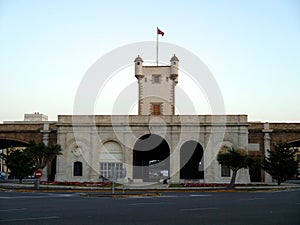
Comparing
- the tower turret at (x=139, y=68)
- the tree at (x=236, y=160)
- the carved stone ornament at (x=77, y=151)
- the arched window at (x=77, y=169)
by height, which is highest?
the tower turret at (x=139, y=68)

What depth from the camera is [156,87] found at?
5244cm

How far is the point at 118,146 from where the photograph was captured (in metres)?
46.1

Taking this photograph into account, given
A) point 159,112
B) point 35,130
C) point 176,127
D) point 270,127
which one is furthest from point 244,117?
point 35,130

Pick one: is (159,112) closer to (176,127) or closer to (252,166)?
(176,127)

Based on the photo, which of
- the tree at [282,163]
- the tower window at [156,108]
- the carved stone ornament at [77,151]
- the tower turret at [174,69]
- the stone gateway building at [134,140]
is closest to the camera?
the tree at [282,163]

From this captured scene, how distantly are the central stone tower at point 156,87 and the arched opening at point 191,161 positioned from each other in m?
5.52

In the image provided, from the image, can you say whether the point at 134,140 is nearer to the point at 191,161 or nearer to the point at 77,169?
the point at 77,169

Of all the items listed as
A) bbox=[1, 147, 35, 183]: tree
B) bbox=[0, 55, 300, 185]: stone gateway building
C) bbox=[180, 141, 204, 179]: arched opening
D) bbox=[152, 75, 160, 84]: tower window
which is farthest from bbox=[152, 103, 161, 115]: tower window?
bbox=[1, 147, 35, 183]: tree

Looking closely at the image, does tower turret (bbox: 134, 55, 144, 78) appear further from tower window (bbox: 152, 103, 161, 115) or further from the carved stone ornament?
the carved stone ornament

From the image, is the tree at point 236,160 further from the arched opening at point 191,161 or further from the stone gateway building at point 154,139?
the arched opening at point 191,161

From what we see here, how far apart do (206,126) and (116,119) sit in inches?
410

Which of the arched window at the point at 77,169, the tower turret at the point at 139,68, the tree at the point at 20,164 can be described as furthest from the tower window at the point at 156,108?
the tree at the point at 20,164

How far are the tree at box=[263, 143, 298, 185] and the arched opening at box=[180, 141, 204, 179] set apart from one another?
29.4 feet

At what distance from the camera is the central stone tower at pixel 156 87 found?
51.7 m
